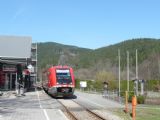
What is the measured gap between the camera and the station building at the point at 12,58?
57.4m

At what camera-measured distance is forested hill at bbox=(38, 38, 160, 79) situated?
130325mm

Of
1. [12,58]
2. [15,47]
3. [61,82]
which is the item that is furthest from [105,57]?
[61,82]

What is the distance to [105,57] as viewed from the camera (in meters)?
153

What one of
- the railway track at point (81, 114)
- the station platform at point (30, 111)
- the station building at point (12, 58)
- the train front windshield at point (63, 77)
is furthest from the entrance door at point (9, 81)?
the railway track at point (81, 114)

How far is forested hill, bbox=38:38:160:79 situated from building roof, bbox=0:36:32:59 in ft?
178

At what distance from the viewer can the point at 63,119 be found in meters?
22.0

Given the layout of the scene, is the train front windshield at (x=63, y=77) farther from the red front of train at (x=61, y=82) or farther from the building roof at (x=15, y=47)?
the building roof at (x=15, y=47)

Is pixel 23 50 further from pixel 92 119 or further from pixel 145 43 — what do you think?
pixel 145 43

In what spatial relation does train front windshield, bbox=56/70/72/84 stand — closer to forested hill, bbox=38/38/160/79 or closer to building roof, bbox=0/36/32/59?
building roof, bbox=0/36/32/59

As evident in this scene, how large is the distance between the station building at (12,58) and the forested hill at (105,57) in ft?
180

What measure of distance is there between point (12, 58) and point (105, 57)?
93.2m

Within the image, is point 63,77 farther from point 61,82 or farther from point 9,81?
point 9,81

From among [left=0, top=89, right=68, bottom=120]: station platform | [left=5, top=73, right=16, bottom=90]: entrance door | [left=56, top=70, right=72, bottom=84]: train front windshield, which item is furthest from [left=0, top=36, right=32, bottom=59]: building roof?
[left=0, top=89, right=68, bottom=120]: station platform

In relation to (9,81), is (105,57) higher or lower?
higher
